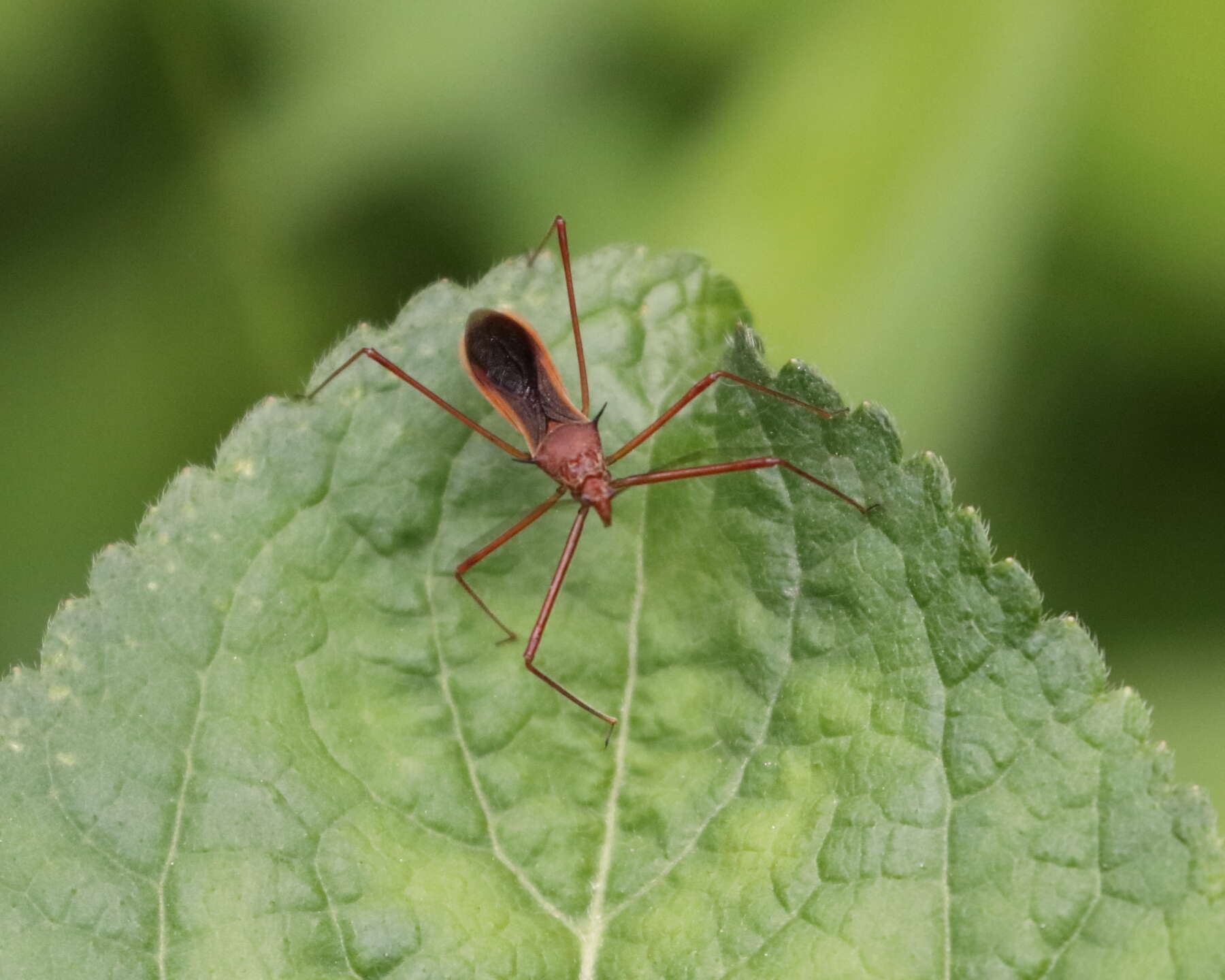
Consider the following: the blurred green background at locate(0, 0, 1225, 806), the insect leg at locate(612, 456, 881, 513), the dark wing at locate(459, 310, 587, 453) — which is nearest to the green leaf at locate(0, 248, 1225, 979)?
the insect leg at locate(612, 456, 881, 513)

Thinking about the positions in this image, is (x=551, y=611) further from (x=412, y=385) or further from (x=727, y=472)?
(x=412, y=385)

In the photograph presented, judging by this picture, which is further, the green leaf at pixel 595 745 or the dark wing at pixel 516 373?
the dark wing at pixel 516 373

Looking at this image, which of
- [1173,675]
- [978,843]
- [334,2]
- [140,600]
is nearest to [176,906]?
[140,600]

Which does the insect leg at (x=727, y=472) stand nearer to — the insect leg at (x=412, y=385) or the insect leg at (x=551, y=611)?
the insect leg at (x=551, y=611)

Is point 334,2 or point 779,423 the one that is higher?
point 334,2

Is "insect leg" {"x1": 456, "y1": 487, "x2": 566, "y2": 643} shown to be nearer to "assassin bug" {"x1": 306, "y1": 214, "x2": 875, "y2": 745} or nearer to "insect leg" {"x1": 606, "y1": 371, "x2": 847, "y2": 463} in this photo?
"assassin bug" {"x1": 306, "y1": 214, "x2": 875, "y2": 745}

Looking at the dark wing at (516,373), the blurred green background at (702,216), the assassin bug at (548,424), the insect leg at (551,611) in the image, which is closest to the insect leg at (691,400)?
the assassin bug at (548,424)

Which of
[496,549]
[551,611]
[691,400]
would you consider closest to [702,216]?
[691,400]

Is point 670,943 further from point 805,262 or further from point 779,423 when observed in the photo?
point 805,262
